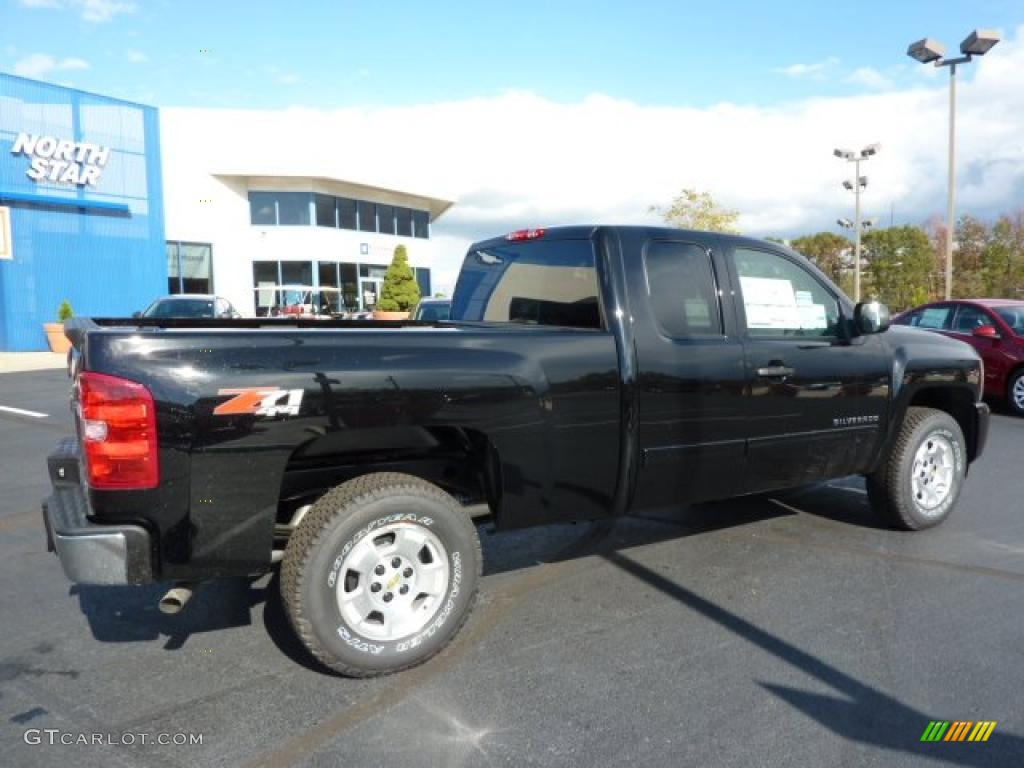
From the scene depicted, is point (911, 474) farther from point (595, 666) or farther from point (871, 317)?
point (595, 666)

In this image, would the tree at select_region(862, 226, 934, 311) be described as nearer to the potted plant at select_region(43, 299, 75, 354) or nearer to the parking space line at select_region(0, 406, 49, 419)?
the potted plant at select_region(43, 299, 75, 354)

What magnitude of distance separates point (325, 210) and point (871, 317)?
124 feet

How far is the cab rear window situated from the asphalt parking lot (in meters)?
1.50

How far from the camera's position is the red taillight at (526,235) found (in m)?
4.48

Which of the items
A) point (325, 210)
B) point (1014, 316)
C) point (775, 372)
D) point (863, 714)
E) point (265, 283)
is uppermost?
point (325, 210)

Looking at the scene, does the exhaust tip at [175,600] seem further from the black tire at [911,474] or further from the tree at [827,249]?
the tree at [827,249]

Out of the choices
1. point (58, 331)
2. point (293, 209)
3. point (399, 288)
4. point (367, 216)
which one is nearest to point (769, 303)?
point (58, 331)

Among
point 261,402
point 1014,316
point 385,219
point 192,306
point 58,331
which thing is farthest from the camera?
point 385,219

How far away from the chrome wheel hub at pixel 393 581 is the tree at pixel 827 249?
190ft

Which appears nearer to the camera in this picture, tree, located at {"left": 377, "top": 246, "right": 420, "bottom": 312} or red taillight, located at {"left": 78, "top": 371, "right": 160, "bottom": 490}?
red taillight, located at {"left": 78, "top": 371, "right": 160, "bottom": 490}

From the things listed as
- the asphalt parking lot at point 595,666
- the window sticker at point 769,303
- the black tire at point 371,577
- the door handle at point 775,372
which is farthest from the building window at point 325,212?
the black tire at point 371,577

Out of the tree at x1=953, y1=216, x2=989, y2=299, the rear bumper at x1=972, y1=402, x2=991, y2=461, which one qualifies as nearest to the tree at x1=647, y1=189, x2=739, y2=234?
the tree at x1=953, y1=216, x2=989, y2=299

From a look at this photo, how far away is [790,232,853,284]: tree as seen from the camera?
57678 millimetres

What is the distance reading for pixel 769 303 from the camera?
452 cm
